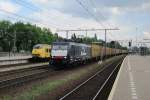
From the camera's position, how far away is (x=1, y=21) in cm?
13612

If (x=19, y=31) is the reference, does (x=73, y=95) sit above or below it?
below

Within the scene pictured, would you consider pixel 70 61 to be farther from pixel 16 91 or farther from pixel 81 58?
pixel 16 91

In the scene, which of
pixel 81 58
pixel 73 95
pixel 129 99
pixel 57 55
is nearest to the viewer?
pixel 129 99

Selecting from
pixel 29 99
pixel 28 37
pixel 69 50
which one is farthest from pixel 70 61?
pixel 28 37

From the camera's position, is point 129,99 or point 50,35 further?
point 50,35

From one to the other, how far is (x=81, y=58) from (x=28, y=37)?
7974cm

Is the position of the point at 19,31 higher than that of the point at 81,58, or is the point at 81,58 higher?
the point at 19,31

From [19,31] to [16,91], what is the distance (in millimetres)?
114090

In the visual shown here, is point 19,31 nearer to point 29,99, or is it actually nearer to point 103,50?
point 103,50

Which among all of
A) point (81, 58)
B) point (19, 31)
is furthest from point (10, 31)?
point (81, 58)

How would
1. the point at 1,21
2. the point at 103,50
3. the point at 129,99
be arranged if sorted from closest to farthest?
the point at 129,99, the point at 103,50, the point at 1,21

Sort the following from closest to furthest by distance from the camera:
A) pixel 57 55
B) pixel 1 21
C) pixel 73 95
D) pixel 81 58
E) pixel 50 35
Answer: pixel 73 95, pixel 57 55, pixel 81 58, pixel 1 21, pixel 50 35

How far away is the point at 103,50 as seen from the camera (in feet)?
260

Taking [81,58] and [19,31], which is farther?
[19,31]
